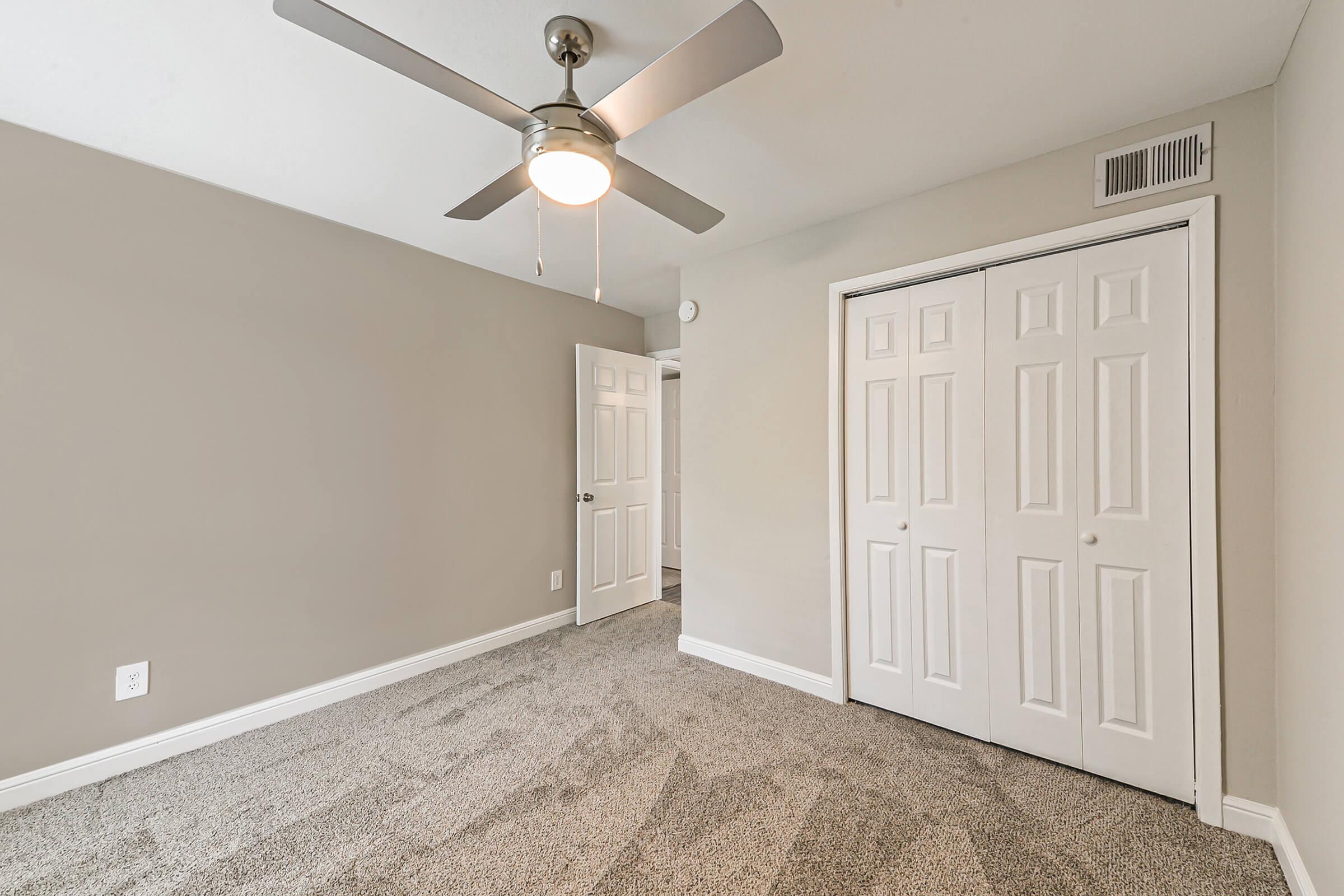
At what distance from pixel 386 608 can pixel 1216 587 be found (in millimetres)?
3614

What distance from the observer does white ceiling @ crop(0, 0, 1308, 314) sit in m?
1.39

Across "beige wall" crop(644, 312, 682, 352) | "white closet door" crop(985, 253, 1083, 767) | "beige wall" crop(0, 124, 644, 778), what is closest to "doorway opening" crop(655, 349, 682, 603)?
"beige wall" crop(644, 312, 682, 352)

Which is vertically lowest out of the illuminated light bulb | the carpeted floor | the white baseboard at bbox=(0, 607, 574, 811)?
the carpeted floor

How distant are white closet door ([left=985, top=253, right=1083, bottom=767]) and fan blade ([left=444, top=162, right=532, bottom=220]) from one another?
6.31ft

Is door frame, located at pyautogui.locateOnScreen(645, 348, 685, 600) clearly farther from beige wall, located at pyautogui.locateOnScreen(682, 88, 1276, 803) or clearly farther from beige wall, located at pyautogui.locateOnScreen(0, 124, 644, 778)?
beige wall, located at pyautogui.locateOnScreen(0, 124, 644, 778)

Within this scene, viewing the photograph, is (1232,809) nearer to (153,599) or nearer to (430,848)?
(430,848)

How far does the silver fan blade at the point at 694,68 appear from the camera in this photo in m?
1.03

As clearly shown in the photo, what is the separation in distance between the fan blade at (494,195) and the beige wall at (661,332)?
102 inches

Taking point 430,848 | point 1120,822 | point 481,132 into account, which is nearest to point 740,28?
point 481,132

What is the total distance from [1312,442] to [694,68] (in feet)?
6.11

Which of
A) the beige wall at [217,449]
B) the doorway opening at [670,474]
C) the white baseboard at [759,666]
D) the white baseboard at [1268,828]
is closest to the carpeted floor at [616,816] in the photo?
the white baseboard at [1268,828]

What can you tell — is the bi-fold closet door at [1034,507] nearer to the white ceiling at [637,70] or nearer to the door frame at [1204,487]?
the door frame at [1204,487]

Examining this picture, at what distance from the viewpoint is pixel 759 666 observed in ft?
9.45

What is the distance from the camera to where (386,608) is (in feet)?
9.33
